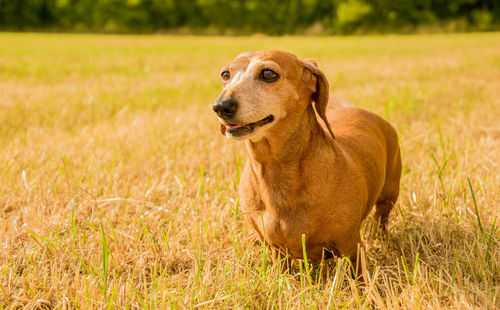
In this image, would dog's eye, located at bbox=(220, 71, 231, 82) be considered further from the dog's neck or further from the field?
the field

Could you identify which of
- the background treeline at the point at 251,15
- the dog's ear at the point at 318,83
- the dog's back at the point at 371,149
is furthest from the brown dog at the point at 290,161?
the background treeline at the point at 251,15

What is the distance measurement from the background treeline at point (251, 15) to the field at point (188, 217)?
2967cm

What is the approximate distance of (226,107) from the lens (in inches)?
67.7

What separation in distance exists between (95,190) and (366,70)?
7300 millimetres

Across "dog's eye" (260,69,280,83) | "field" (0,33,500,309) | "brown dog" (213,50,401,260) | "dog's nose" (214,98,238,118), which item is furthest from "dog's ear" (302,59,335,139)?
"field" (0,33,500,309)

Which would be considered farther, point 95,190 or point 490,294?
point 95,190

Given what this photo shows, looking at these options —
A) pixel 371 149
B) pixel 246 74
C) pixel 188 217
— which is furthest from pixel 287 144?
pixel 188 217

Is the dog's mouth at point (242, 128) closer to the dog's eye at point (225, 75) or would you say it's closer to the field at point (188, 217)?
the dog's eye at point (225, 75)

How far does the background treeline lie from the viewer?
3269cm

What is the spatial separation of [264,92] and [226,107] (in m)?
0.22

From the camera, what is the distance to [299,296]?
1.80 metres

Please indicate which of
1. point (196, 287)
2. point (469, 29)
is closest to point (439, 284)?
point (196, 287)

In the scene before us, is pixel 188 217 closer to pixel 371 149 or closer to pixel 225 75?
pixel 225 75

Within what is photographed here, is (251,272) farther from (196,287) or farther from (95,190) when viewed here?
(95,190)
